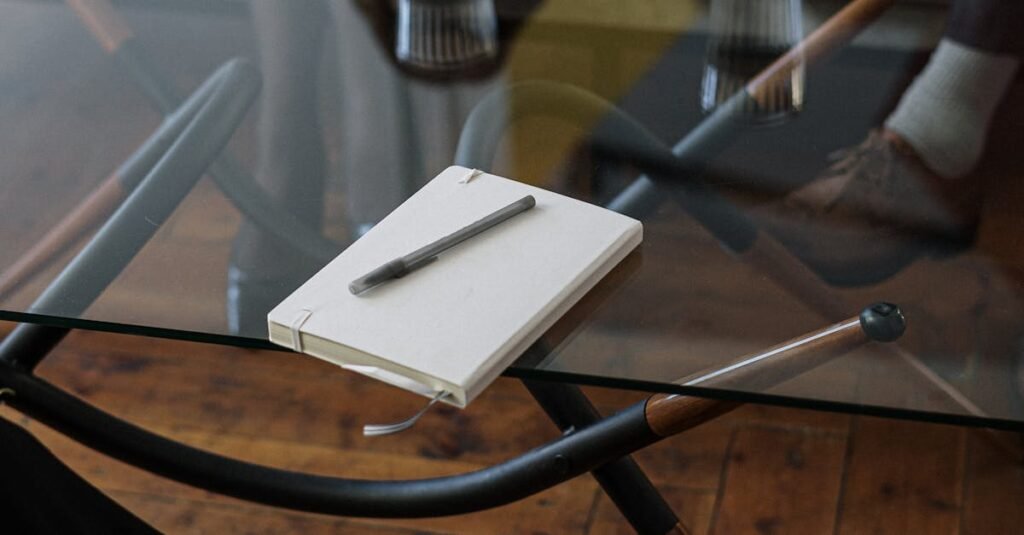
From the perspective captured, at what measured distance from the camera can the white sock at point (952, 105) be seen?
105 centimetres

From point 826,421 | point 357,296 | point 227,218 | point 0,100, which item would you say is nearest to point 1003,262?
point 357,296

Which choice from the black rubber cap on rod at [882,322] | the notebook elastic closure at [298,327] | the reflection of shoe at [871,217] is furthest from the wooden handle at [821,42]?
the notebook elastic closure at [298,327]

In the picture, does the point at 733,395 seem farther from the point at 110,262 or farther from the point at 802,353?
the point at 110,262

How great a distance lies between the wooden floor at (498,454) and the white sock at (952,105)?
1.55 ft

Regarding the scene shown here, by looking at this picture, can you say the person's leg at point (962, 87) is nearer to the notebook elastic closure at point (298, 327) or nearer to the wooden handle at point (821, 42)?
the wooden handle at point (821, 42)

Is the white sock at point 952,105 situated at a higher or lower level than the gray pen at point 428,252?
lower

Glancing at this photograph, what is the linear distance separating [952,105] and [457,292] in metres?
0.59

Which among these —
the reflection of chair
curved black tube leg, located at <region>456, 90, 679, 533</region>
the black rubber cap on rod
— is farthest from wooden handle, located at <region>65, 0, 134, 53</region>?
the black rubber cap on rod

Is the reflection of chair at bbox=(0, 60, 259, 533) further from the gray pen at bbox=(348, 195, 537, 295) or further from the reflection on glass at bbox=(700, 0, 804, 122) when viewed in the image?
the reflection on glass at bbox=(700, 0, 804, 122)

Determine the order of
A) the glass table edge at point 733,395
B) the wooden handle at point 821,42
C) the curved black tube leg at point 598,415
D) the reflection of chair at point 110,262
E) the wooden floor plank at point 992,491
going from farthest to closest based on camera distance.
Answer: the wooden floor plank at point 992,491 → the wooden handle at point 821,42 → the curved black tube leg at point 598,415 → the reflection of chair at point 110,262 → the glass table edge at point 733,395

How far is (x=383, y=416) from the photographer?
5.21ft

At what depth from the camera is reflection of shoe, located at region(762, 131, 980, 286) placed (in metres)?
0.89

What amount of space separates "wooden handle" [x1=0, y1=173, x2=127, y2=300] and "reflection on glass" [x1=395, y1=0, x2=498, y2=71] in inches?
11.6

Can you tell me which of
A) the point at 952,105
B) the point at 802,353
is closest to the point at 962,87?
the point at 952,105
